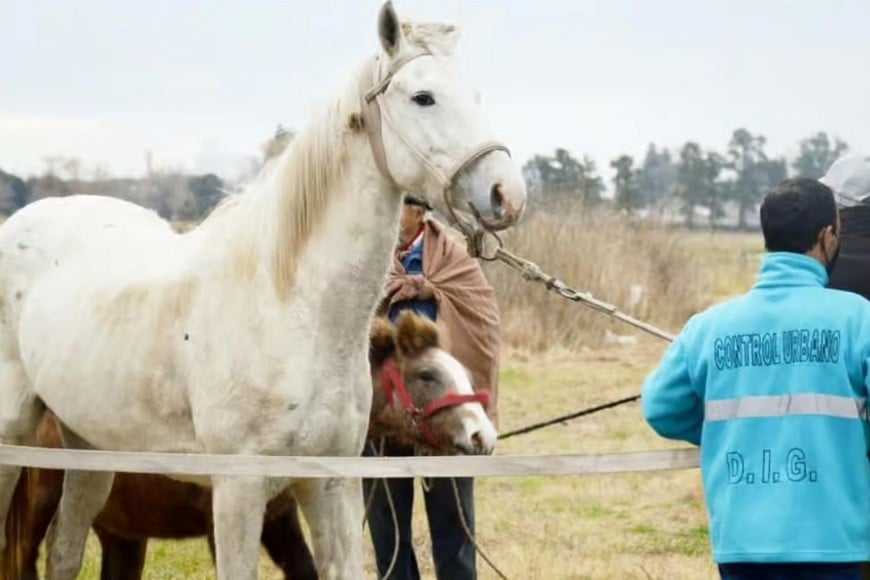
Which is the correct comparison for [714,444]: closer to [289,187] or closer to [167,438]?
[289,187]

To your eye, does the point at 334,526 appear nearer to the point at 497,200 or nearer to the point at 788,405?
the point at 497,200

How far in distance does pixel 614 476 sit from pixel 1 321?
5672 mm

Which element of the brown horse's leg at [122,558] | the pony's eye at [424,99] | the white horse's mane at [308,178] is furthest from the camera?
the brown horse's leg at [122,558]

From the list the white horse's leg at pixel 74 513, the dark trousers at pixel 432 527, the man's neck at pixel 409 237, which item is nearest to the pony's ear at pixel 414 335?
the man's neck at pixel 409 237

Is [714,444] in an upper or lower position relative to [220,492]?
upper

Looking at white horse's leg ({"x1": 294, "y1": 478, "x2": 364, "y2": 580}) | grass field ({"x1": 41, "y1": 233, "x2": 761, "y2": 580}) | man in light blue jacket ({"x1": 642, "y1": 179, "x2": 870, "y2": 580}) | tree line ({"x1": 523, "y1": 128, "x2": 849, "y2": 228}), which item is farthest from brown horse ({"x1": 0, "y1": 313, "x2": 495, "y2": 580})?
tree line ({"x1": 523, "y1": 128, "x2": 849, "y2": 228})

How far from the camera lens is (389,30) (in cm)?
419

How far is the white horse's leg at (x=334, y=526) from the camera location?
448 centimetres

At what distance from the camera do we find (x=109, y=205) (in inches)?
225

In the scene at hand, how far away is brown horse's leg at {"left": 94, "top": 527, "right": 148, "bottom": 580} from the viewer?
20.8 feet

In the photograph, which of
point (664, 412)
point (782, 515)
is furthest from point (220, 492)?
point (782, 515)

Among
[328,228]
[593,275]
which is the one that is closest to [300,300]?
[328,228]

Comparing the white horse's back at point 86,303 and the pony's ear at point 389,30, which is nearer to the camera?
the pony's ear at point 389,30

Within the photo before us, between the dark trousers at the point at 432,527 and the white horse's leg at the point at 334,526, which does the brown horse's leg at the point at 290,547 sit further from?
the white horse's leg at the point at 334,526
